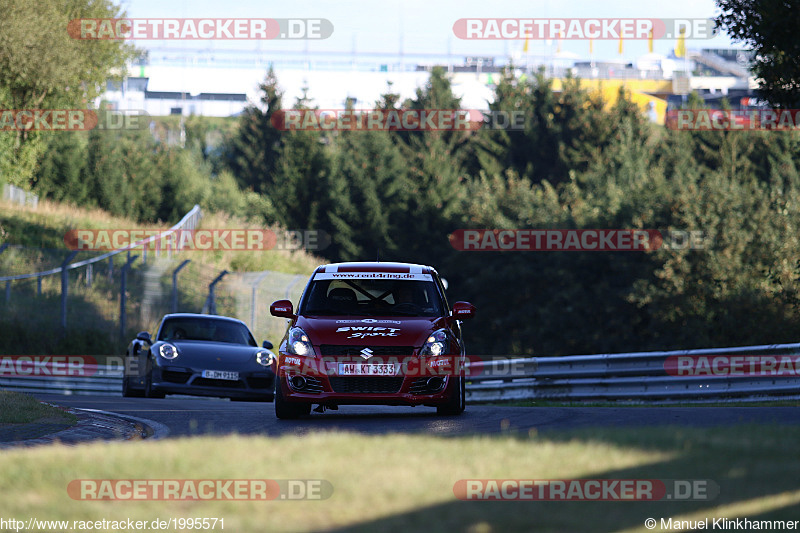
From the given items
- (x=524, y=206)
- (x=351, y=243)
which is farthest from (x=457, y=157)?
(x=524, y=206)

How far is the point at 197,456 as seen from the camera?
250 inches

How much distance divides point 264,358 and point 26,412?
5834 millimetres

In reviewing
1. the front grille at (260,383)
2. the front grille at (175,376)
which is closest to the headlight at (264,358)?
the front grille at (260,383)

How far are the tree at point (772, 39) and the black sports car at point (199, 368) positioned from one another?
9865 millimetres

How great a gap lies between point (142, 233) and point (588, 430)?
39.2 m

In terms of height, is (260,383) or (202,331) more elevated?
(202,331)

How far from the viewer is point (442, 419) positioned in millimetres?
11656

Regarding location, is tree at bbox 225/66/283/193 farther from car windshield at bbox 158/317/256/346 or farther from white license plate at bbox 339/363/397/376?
white license plate at bbox 339/363/397/376

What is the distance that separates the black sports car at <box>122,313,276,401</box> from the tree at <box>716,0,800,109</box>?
987 centimetres

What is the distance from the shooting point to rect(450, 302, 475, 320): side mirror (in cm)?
1237

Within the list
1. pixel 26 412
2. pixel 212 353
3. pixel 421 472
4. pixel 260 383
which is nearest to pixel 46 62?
pixel 212 353

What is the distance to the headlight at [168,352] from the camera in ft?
55.6

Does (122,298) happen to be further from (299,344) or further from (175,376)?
(299,344)

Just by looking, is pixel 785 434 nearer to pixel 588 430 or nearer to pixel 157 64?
pixel 588 430
